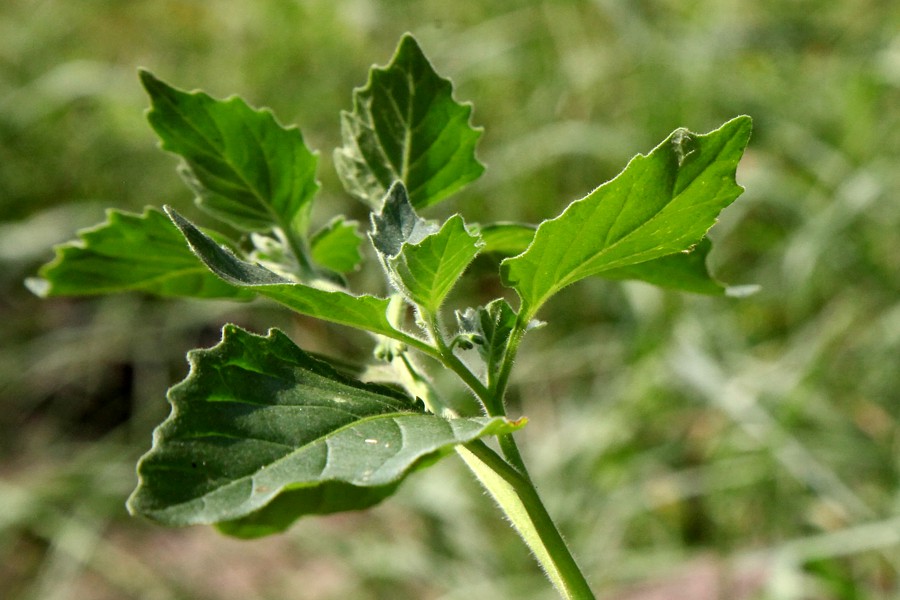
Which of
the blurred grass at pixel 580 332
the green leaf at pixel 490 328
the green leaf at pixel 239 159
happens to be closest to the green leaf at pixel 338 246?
the green leaf at pixel 239 159

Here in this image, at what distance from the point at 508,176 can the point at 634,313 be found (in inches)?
23.6

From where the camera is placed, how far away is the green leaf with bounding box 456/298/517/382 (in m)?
0.49

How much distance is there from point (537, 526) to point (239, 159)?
0.34 metres

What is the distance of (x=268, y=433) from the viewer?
432 millimetres

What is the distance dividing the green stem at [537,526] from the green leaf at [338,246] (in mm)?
270

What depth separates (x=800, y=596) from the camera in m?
1.66

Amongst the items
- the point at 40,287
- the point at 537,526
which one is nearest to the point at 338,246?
the point at 40,287

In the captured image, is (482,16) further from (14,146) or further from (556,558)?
(556,558)

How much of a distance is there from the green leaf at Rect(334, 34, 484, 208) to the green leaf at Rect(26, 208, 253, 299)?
0.12 m

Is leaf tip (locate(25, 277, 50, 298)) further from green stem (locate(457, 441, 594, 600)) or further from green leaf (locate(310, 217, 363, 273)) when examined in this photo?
green stem (locate(457, 441, 594, 600))

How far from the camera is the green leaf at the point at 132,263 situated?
2.04 ft

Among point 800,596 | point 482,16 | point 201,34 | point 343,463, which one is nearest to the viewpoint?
point 343,463

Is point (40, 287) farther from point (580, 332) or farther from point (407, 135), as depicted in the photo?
point (580, 332)

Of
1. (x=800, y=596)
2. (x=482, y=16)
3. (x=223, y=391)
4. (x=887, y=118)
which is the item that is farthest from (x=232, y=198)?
(x=482, y=16)
